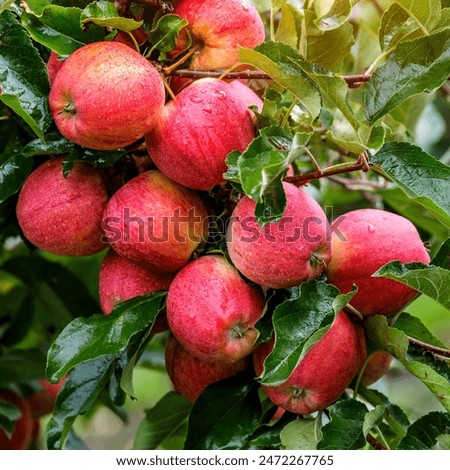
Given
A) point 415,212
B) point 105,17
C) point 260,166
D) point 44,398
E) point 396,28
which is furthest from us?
point 44,398

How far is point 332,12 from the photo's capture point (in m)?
0.96

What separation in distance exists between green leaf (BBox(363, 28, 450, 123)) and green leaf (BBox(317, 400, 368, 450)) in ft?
1.13

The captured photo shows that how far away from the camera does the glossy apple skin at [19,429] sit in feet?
4.58

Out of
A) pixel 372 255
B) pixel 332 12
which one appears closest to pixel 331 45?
pixel 332 12

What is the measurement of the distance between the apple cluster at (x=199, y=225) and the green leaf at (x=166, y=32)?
38mm

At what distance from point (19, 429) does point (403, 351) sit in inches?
32.4

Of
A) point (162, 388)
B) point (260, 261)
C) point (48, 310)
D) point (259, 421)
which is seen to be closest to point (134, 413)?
point (162, 388)

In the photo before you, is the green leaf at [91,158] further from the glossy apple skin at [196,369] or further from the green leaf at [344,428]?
the green leaf at [344,428]

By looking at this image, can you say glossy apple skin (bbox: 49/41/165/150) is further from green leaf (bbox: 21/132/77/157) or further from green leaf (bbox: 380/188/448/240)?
green leaf (bbox: 380/188/448/240)

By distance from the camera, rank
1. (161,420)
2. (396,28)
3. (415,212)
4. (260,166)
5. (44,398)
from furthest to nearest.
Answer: (44,398), (415,212), (161,420), (396,28), (260,166)

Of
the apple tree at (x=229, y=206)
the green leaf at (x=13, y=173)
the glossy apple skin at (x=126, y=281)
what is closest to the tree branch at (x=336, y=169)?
the apple tree at (x=229, y=206)

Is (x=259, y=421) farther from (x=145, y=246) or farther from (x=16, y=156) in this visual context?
(x=16, y=156)

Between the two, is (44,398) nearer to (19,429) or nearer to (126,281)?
(19,429)
